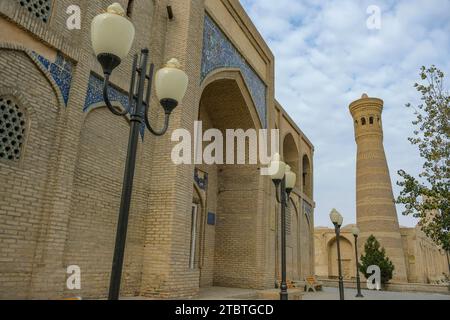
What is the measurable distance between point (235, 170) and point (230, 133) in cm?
113

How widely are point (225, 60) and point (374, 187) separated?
60.0ft

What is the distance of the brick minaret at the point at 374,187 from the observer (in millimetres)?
23320

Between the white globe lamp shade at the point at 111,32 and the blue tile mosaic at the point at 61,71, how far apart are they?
288cm

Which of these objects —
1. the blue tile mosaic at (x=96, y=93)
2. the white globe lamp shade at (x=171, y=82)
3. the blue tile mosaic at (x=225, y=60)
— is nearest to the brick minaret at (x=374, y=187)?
the blue tile mosaic at (x=225, y=60)

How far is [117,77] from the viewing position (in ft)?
21.5

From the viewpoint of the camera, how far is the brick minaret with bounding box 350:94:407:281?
23.3m

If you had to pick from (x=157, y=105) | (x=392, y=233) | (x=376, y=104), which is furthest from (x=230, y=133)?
(x=376, y=104)

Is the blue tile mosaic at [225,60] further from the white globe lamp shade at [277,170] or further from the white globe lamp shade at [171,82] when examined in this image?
the white globe lamp shade at [171,82]

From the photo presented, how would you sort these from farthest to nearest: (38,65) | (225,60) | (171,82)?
1. (225,60)
2. (38,65)
3. (171,82)

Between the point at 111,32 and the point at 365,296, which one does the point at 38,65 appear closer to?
the point at 111,32

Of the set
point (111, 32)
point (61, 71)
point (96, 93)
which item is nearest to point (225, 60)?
point (96, 93)

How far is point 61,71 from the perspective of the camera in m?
5.56

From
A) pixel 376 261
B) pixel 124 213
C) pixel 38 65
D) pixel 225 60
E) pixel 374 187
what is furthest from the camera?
pixel 374 187
